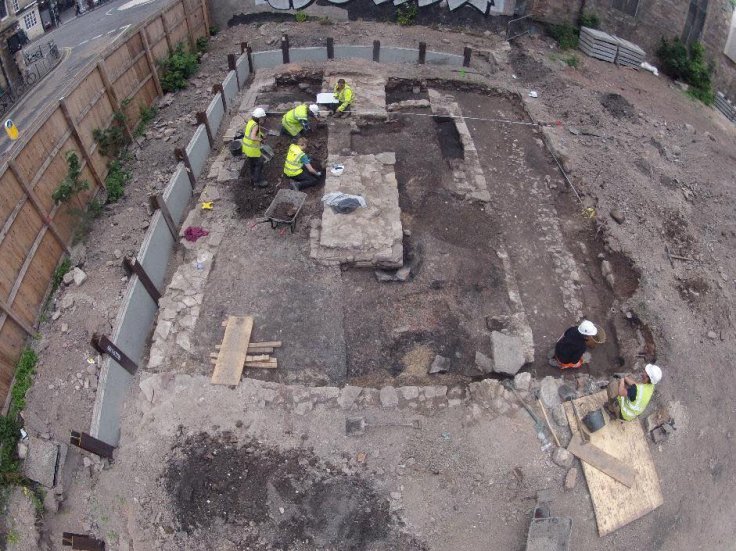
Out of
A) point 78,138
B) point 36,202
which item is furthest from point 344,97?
point 36,202

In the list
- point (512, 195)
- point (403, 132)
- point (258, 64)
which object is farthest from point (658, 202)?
point (258, 64)

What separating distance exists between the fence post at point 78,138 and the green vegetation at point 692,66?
1747 centimetres

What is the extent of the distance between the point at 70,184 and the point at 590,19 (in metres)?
16.5

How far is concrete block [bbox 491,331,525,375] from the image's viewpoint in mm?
7257

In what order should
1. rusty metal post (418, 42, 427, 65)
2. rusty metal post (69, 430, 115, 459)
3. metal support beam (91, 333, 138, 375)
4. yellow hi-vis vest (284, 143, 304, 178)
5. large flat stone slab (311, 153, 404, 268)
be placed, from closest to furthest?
rusty metal post (69, 430, 115, 459)
metal support beam (91, 333, 138, 375)
large flat stone slab (311, 153, 404, 268)
yellow hi-vis vest (284, 143, 304, 178)
rusty metal post (418, 42, 427, 65)

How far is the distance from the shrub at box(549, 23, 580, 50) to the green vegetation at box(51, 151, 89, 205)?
1505cm

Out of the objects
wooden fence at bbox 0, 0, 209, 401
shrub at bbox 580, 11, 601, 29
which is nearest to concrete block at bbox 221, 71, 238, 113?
wooden fence at bbox 0, 0, 209, 401

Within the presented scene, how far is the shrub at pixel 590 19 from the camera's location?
52.1 ft

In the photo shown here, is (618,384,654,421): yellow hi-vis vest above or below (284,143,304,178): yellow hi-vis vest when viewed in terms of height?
below

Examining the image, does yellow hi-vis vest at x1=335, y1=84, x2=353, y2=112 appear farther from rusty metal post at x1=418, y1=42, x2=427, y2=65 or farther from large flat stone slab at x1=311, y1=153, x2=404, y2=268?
rusty metal post at x1=418, y1=42, x2=427, y2=65

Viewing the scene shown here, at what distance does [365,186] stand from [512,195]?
11.1 feet

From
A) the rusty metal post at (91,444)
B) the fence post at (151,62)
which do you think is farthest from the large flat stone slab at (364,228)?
the fence post at (151,62)

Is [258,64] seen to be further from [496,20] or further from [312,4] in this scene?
[496,20]

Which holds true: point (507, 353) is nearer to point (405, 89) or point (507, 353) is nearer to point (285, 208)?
point (285, 208)
